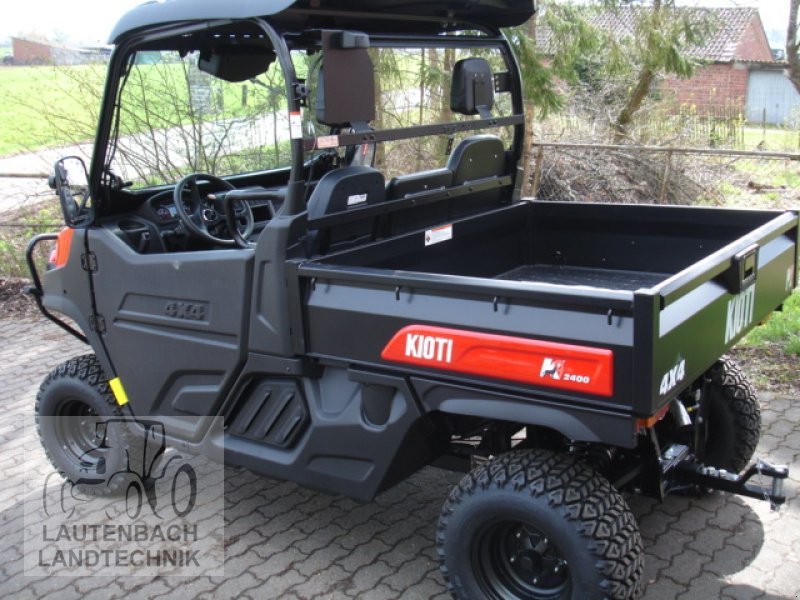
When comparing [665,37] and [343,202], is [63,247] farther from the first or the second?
[665,37]

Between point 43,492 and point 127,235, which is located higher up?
point 127,235

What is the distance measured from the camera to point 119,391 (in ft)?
12.2

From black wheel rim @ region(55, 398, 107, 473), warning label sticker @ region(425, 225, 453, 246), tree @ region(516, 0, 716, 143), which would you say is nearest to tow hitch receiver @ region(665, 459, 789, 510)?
warning label sticker @ region(425, 225, 453, 246)

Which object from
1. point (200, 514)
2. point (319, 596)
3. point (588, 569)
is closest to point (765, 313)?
point (588, 569)

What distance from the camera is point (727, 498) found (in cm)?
365

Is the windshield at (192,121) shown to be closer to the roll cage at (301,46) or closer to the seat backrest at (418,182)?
the roll cage at (301,46)

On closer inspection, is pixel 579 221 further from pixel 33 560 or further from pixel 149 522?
pixel 33 560

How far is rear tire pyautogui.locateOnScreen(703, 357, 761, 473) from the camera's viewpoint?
353 cm

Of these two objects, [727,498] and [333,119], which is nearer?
[333,119]

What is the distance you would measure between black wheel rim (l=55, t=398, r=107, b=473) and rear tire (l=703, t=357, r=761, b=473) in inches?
110

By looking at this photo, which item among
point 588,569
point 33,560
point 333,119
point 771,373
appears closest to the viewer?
point 588,569

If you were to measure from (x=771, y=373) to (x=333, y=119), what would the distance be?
3285mm

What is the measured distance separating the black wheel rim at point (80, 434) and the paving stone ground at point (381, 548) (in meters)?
0.34

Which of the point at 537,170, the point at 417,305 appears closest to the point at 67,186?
A: the point at 417,305
